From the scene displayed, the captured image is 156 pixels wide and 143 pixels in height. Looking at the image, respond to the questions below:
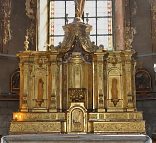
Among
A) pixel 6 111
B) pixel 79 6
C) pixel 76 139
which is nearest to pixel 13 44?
pixel 6 111

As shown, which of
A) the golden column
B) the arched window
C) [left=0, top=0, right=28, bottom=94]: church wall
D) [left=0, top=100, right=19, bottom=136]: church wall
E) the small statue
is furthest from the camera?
the arched window

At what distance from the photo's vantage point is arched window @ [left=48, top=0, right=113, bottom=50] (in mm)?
14734

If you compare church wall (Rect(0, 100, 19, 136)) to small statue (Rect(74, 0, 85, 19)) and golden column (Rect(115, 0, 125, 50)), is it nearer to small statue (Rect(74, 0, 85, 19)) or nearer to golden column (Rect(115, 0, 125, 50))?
small statue (Rect(74, 0, 85, 19))

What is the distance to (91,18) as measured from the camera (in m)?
15.0

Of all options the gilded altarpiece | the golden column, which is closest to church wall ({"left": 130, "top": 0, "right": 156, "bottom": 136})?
the golden column

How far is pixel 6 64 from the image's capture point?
13.6m

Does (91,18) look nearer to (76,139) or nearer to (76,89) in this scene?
(76,89)

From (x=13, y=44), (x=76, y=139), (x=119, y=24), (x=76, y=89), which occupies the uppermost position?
(x=119, y=24)

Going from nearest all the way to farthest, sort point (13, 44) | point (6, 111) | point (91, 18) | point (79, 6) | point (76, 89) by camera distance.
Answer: point (76, 89) < point (79, 6) < point (6, 111) < point (13, 44) < point (91, 18)

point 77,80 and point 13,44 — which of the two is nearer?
point 77,80

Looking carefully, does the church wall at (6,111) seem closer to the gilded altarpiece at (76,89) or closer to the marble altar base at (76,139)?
the gilded altarpiece at (76,89)

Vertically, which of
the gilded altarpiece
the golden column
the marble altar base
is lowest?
the marble altar base

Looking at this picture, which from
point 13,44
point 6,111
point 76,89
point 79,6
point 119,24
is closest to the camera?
point 76,89

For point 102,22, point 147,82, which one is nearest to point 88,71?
point 147,82
